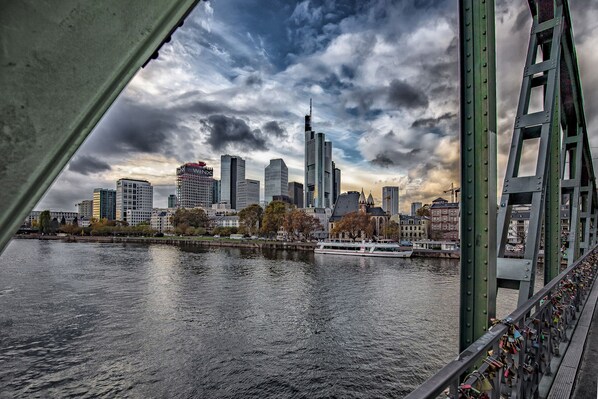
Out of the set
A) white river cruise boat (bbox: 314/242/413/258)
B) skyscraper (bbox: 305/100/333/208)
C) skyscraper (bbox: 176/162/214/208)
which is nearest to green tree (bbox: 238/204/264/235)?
white river cruise boat (bbox: 314/242/413/258)

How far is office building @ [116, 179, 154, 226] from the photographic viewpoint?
117 metres

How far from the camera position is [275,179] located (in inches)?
6698

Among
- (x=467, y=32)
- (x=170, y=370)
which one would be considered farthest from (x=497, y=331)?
(x=170, y=370)

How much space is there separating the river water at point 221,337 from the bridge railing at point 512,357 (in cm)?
608

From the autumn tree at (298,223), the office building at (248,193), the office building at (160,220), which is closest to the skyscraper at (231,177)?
the office building at (248,193)

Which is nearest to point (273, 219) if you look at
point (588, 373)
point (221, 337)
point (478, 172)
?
point (221, 337)

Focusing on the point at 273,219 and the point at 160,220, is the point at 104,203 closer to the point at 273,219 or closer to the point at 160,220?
the point at 160,220

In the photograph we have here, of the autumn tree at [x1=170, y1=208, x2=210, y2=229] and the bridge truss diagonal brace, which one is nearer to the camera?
the bridge truss diagonal brace

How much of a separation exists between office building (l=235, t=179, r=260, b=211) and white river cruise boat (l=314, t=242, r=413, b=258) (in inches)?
4841

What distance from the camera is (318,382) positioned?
30.8 ft

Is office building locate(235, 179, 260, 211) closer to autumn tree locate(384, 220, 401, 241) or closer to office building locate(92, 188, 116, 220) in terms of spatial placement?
office building locate(92, 188, 116, 220)

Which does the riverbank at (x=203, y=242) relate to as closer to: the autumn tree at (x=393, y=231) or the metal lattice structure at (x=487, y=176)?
the autumn tree at (x=393, y=231)

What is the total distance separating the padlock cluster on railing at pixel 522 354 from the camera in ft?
→ 6.30

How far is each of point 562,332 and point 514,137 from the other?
262 cm
